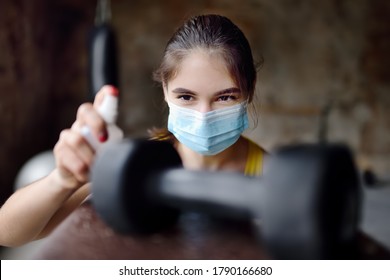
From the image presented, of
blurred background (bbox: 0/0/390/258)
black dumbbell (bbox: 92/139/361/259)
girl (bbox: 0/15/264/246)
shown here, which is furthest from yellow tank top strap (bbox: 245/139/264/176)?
blurred background (bbox: 0/0/390/258)

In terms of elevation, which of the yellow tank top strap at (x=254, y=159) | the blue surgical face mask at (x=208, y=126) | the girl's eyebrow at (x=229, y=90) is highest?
the girl's eyebrow at (x=229, y=90)

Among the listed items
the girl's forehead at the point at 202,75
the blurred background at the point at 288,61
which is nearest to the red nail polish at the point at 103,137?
the girl's forehead at the point at 202,75

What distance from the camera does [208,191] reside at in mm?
266

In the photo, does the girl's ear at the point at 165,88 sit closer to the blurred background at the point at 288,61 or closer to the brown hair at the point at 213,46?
the brown hair at the point at 213,46

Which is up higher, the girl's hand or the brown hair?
the brown hair

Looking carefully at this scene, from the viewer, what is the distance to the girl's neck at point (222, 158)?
42 cm

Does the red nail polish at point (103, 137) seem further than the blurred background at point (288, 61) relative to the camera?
No

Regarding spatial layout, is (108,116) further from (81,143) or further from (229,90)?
(229,90)

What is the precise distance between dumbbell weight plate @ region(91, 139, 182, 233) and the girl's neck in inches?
4.6

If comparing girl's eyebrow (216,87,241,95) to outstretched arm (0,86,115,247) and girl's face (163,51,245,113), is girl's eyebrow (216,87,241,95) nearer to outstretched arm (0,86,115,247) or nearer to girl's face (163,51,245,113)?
girl's face (163,51,245,113)

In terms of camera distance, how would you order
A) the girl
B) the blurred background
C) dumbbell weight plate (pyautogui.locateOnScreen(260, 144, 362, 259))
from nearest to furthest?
1. dumbbell weight plate (pyautogui.locateOnScreen(260, 144, 362, 259))
2. the girl
3. the blurred background

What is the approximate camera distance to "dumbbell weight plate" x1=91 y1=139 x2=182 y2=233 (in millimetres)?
282

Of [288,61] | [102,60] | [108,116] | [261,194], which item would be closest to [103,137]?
[108,116]
